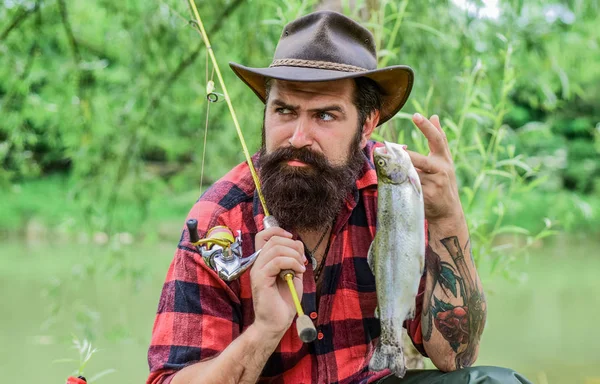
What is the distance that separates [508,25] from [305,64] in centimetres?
241

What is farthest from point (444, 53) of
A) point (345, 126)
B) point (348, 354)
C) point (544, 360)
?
point (544, 360)

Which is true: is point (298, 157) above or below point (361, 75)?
below

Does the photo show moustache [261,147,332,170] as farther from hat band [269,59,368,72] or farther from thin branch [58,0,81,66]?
thin branch [58,0,81,66]

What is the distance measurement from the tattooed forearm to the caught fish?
26 centimetres

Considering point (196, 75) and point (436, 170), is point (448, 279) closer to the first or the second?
A: point (436, 170)

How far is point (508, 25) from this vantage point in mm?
4543

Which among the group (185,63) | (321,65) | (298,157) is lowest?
(298,157)

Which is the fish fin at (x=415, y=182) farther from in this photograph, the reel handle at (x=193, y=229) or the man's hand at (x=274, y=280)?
the reel handle at (x=193, y=229)

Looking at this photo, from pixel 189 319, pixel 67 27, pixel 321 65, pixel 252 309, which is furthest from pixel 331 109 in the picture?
pixel 67 27

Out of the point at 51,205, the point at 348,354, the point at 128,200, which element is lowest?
the point at 348,354

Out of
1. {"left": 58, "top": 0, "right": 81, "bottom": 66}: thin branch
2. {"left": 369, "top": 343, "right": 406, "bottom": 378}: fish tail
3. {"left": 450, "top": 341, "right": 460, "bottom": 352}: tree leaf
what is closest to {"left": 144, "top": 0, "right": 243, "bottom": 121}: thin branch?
{"left": 58, "top": 0, "right": 81, "bottom": 66}: thin branch

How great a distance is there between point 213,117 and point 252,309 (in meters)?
3.82

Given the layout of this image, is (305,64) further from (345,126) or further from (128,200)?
(128,200)

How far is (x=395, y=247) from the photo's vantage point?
2273 mm
